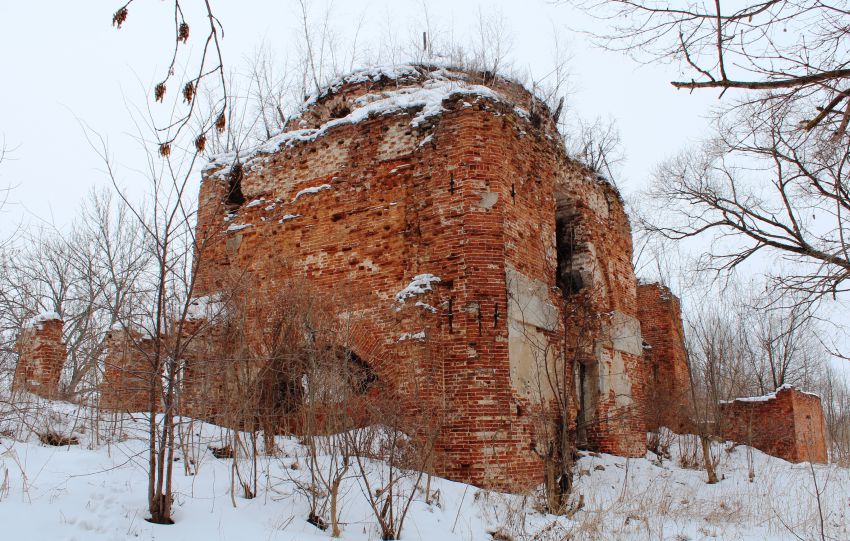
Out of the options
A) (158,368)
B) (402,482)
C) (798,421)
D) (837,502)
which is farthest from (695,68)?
(798,421)

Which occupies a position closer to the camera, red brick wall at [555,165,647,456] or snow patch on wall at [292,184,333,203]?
snow patch on wall at [292,184,333,203]

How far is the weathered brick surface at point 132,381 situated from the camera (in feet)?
16.5

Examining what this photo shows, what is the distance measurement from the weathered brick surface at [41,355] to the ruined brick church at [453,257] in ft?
6.37

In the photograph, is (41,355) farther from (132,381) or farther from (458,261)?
(458,261)

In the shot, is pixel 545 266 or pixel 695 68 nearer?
pixel 695 68

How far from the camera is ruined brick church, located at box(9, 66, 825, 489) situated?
816 cm

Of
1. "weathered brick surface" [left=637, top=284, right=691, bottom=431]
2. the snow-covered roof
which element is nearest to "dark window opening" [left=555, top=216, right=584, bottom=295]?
the snow-covered roof

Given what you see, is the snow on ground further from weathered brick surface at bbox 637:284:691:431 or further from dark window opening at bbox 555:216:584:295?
weathered brick surface at bbox 637:284:691:431

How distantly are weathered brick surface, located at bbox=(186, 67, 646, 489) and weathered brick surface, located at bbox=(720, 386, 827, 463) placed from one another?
14.1ft

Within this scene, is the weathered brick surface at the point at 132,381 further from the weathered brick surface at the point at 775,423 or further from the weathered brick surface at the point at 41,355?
the weathered brick surface at the point at 775,423

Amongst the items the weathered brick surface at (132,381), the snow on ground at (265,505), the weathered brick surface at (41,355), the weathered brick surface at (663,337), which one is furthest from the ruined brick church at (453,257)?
the weathered brick surface at (663,337)

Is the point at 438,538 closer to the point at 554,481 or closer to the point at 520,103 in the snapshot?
the point at 554,481

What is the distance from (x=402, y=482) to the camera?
7.04 meters

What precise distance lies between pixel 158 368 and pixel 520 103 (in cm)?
900
